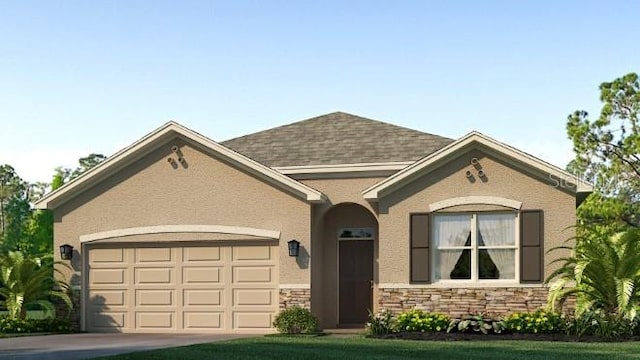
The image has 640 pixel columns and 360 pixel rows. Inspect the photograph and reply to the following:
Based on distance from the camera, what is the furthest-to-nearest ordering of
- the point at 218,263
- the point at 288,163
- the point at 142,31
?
the point at 288,163 < the point at 218,263 < the point at 142,31

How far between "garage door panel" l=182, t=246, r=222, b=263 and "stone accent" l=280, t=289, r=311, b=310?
74.8 inches

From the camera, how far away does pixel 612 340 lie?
58.6ft

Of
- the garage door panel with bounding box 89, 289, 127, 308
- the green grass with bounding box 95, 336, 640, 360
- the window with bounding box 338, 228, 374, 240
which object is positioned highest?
the window with bounding box 338, 228, 374, 240

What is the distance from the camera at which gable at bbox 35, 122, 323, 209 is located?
21.5 meters

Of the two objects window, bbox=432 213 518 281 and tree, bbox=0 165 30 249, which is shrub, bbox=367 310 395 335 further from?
tree, bbox=0 165 30 249

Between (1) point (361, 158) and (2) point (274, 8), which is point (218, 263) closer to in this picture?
(1) point (361, 158)

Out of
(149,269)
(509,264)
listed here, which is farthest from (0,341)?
(509,264)

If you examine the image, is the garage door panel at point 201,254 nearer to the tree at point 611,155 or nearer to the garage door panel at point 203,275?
the garage door panel at point 203,275

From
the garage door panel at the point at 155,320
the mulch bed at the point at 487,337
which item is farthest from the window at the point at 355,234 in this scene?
the garage door panel at the point at 155,320

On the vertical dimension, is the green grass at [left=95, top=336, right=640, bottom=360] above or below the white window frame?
below

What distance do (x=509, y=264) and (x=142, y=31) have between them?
9.80 meters

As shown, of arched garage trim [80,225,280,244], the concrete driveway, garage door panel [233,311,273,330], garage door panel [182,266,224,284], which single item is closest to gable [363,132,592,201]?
arched garage trim [80,225,280,244]

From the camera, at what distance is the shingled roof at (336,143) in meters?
23.4

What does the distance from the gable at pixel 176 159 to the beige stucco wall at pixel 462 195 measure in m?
1.87
